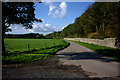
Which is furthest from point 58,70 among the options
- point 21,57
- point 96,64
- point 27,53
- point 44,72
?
point 27,53

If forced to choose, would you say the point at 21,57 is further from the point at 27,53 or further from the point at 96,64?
the point at 96,64

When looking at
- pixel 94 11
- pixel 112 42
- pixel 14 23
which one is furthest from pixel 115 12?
pixel 94 11

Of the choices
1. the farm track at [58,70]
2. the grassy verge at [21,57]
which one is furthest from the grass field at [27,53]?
the farm track at [58,70]

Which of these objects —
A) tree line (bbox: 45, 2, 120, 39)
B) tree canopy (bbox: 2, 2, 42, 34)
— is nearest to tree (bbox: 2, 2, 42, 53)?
tree canopy (bbox: 2, 2, 42, 34)

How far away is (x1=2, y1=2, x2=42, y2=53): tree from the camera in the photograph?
16.0 meters

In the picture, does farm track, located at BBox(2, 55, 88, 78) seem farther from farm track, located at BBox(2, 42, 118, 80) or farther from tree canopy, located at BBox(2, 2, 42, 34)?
A: tree canopy, located at BBox(2, 2, 42, 34)

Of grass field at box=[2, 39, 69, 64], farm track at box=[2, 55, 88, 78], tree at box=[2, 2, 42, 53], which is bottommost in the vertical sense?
grass field at box=[2, 39, 69, 64]

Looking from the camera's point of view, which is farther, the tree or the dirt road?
the tree

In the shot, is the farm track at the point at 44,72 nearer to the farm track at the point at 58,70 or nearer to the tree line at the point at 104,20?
the farm track at the point at 58,70

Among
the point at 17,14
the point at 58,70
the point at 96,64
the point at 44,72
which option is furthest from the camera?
the point at 17,14

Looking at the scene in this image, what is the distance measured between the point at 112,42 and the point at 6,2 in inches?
686

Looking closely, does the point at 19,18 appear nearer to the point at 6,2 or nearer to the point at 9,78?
the point at 6,2

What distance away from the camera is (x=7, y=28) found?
18.4 m

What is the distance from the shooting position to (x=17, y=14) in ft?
57.2
